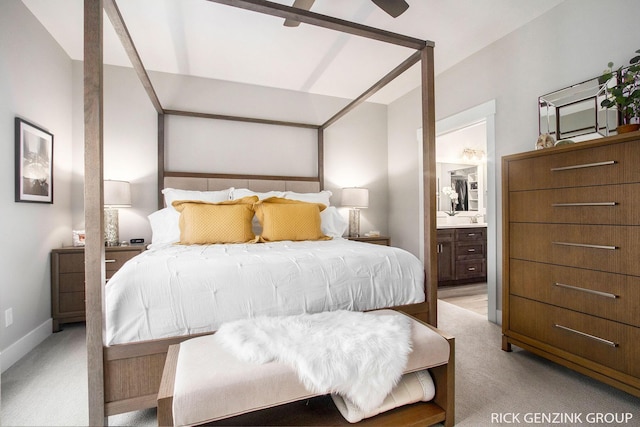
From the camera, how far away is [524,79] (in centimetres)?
271

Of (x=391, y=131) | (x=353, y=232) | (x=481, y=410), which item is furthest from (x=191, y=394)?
(x=391, y=131)

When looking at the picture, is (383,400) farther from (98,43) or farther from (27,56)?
(27,56)

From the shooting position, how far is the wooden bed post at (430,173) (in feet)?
6.74

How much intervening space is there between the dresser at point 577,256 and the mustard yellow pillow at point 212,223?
2.10 m

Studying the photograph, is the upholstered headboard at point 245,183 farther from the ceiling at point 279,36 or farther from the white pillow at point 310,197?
the ceiling at point 279,36

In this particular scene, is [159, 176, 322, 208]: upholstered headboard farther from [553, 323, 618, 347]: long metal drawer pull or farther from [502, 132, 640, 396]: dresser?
[553, 323, 618, 347]: long metal drawer pull

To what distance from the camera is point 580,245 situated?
1.88 m

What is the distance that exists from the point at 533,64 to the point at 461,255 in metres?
2.57

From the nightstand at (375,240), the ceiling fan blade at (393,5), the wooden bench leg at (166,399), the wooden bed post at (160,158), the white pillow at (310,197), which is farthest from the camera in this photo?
the nightstand at (375,240)

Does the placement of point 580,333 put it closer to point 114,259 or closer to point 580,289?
point 580,289

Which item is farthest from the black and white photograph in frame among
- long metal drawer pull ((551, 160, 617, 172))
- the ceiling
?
long metal drawer pull ((551, 160, 617, 172))

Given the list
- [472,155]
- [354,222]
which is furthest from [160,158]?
[472,155]

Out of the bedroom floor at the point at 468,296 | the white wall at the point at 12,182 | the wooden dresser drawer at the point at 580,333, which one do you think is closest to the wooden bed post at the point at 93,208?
the white wall at the point at 12,182

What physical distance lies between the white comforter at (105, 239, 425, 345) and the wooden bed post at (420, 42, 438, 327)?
0.24 ft
